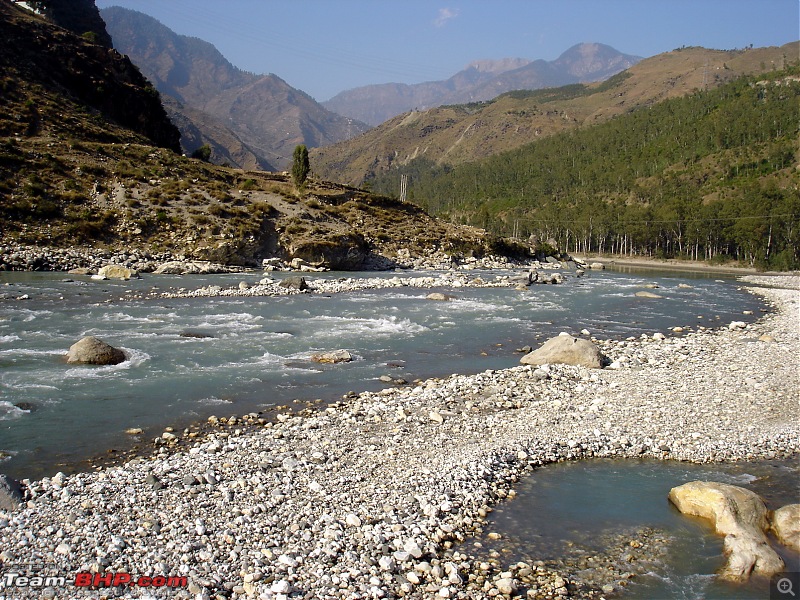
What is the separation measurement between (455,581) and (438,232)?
77778 millimetres

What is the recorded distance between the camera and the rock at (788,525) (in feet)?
28.6

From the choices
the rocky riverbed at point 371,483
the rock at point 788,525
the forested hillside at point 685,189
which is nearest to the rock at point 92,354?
the rocky riverbed at point 371,483

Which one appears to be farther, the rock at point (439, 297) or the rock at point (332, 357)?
the rock at point (439, 297)


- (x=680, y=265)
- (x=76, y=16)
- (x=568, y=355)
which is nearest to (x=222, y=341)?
(x=568, y=355)

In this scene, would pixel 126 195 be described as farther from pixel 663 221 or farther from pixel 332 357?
pixel 663 221

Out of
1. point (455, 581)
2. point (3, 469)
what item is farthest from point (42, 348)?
point (455, 581)

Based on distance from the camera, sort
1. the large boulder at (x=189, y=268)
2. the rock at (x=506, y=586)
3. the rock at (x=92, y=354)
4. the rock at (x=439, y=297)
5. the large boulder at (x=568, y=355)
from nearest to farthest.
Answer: the rock at (x=506, y=586), the rock at (x=92, y=354), the large boulder at (x=568, y=355), the rock at (x=439, y=297), the large boulder at (x=189, y=268)

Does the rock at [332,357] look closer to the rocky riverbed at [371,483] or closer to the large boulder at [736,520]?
the rocky riverbed at [371,483]

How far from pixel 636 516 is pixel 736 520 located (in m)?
1.54

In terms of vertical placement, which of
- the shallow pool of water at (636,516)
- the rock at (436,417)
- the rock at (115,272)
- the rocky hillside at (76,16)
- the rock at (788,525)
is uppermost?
the rocky hillside at (76,16)

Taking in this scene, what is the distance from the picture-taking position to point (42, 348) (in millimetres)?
20234

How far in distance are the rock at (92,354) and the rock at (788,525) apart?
61.6 feet

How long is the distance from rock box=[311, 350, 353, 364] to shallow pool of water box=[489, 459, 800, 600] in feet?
34.3

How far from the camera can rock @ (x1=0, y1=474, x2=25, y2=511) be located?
8.63 meters
